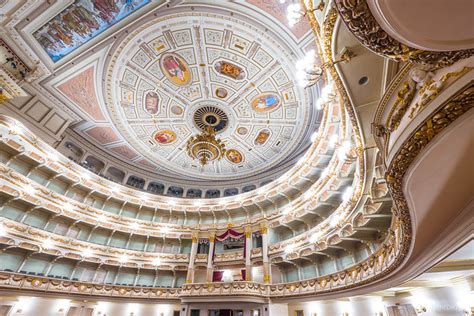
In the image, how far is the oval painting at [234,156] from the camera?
2021 centimetres

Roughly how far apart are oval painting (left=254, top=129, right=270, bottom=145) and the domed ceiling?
8 cm

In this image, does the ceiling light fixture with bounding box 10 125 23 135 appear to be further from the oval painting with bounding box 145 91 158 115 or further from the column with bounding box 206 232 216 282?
the column with bounding box 206 232 216 282

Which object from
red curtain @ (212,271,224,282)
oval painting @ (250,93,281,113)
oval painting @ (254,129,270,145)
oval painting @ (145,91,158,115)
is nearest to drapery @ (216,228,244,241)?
red curtain @ (212,271,224,282)

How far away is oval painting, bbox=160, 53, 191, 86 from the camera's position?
1407cm

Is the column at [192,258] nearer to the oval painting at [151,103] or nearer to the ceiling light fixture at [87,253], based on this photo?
the ceiling light fixture at [87,253]

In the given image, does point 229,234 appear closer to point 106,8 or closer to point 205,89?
point 205,89

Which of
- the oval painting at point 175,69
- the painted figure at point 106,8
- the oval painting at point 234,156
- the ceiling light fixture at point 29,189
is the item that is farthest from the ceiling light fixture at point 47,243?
the painted figure at point 106,8

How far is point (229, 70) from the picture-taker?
48.1ft

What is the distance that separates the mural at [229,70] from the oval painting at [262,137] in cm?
503

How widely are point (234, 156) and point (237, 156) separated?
284mm

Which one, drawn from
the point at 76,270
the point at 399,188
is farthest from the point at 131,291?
the point at 399,188

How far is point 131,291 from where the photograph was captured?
15398 millimetres

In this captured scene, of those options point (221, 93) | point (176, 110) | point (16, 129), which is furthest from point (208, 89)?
point (16, 129)

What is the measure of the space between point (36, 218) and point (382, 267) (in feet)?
67.1
